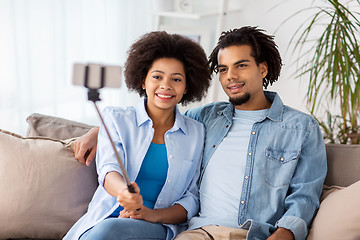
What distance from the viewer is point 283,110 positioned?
1.93 m

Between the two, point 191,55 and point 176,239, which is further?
point 191,55

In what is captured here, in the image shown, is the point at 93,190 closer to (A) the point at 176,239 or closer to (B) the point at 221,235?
(A) the point at 176,239

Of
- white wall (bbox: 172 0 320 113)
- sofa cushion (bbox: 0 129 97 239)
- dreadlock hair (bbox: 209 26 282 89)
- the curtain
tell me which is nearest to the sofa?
sofa cushion (bbox: 0 129 97 239)

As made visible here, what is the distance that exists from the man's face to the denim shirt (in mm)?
120

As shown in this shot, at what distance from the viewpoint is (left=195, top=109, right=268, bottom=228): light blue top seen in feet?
5.85

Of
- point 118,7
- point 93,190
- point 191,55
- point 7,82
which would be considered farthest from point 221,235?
point 118,7

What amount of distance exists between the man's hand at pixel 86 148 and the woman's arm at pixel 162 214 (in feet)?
1.05

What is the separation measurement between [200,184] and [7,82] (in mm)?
1444

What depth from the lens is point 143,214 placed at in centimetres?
169

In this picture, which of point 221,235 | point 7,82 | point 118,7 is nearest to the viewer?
point 221,235

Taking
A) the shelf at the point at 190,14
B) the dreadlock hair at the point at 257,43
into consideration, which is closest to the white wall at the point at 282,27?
the shelf at the point at 190,14

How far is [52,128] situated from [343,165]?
1259 mm

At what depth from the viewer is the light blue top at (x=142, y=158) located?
68.8 inches

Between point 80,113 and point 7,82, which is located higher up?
point 7,82
